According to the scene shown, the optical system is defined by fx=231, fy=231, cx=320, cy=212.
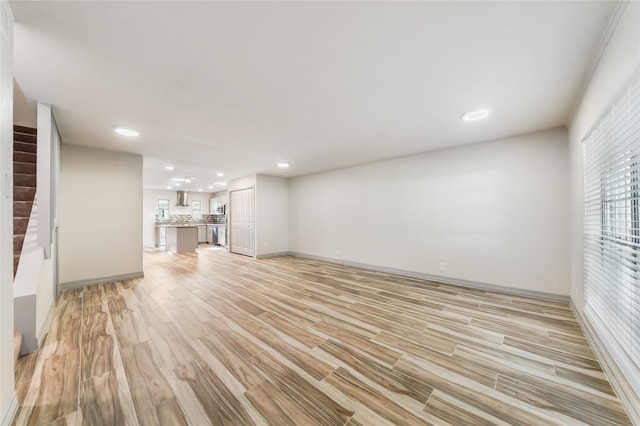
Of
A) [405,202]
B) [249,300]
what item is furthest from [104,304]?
[405,202]

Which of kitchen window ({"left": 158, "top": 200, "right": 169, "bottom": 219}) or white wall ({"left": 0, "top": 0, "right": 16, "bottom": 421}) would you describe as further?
kitchen window ({"left": 158, "top": 200, "right": 169, "bottom": 219})

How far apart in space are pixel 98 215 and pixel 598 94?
6.52 meters

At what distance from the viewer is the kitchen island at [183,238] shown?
24.7ft

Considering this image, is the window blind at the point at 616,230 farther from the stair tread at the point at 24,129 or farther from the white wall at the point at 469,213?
the stair tread at the point at 24,129

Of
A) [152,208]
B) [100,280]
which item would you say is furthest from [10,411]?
[152,208]

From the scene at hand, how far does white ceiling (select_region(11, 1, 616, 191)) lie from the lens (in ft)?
4.45

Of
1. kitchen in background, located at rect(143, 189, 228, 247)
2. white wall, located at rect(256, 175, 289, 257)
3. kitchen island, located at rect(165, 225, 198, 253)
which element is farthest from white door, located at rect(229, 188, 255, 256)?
kitchen in background, located at rect(143, 189, 228, 247)

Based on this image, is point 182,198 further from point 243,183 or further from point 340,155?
point 340,155

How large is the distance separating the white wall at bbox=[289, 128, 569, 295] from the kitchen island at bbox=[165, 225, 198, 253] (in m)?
5.04

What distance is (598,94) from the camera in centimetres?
184

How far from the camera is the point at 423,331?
237cm

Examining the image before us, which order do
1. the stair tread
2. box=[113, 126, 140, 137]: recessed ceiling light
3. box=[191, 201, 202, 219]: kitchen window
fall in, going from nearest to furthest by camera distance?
box=[113, 126, 140, 137]: recessed ceiling light
the stair tread
box=[191, 201, 202, 219]: kitchen window

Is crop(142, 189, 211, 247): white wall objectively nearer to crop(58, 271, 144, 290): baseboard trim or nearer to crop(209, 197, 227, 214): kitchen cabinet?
crop(209, 197, 227, 214): kitchen cabinet

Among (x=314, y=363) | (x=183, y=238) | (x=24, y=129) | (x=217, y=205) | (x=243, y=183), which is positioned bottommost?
(x=314, y=363)
